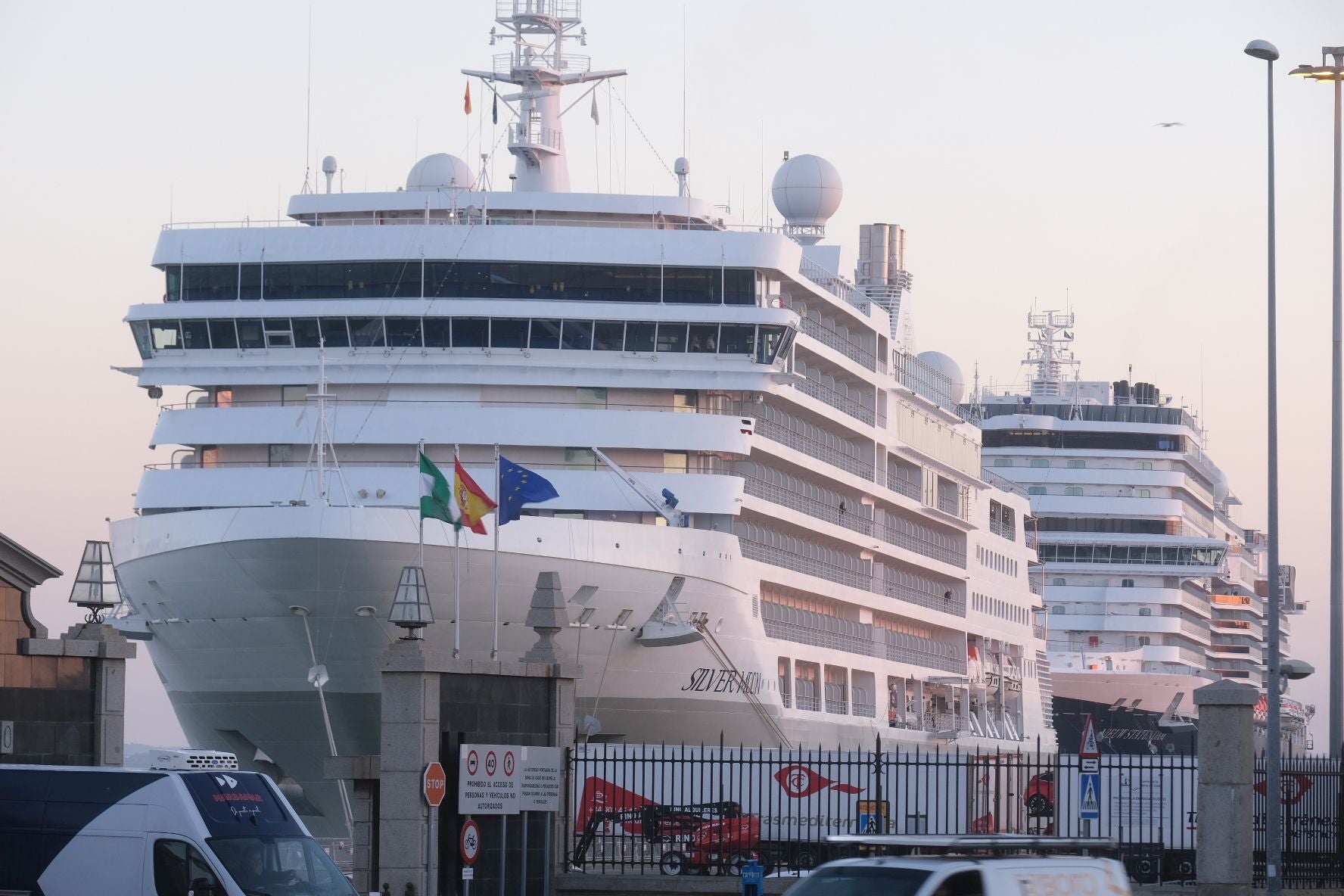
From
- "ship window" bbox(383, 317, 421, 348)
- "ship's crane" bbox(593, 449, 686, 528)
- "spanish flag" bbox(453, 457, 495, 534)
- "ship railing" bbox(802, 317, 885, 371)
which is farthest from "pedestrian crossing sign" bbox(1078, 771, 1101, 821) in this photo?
"ship railing" bbox(802, 317, 885, 371)

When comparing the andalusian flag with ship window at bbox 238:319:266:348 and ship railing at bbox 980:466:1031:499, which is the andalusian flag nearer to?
ship window at bbox 238:319:266:348

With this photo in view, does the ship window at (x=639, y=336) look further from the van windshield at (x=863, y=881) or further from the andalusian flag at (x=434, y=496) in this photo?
the van windshield at (x=863, y=881)

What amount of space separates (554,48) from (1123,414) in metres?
48.9

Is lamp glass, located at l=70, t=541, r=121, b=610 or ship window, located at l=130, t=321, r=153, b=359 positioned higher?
ship window, located at l=130, t=321, r=153, b=359

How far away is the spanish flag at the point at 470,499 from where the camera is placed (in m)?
30.9

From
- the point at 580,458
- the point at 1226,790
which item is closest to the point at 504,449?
the point at 580,458

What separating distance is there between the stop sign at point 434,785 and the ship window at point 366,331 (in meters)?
20.1

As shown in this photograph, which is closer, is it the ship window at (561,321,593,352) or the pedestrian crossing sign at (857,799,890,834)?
the pedestrian crossing sign at (857,799,890,834)

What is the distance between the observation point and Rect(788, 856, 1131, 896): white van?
15211 mm

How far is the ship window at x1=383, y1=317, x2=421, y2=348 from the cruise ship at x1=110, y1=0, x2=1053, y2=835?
0.17 ft

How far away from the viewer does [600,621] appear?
1522 inches

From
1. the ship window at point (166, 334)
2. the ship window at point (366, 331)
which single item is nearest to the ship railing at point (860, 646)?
the ship window at point (366, 331)

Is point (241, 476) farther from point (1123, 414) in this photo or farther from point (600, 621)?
point (1123, 414)

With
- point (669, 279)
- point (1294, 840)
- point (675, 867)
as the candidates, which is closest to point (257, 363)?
point (669, 279)
